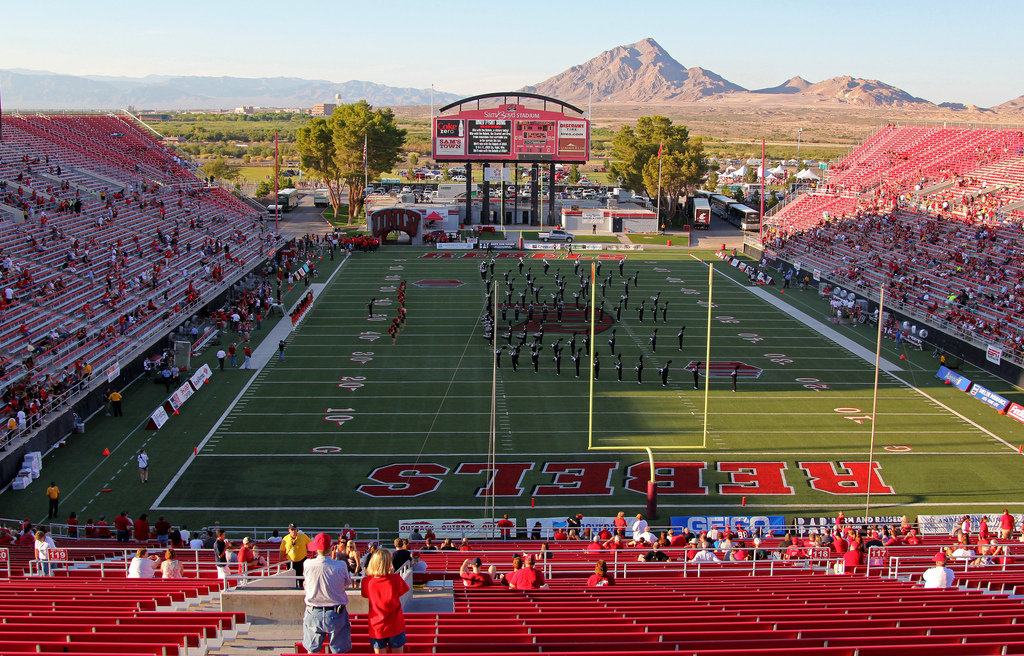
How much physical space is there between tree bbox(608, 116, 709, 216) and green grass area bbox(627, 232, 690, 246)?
18.0ft

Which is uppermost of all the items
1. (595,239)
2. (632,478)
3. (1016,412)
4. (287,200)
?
(287,200)

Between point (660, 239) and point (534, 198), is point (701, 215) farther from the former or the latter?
point (534, 198)

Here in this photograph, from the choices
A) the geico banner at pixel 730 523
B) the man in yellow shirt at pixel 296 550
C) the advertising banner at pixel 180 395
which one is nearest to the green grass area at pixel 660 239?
the advertising banner at pixel 180 395

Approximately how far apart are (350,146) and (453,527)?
48.4 metres

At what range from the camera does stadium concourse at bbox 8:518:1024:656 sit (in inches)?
260

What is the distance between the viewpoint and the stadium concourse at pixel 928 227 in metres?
30.7

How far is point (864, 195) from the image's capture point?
1881 inches

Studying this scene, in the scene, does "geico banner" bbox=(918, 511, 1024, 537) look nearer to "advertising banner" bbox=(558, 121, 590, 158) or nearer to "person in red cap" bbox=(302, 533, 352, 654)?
"person in red cap" bbox=(302, 533, 352, 654)

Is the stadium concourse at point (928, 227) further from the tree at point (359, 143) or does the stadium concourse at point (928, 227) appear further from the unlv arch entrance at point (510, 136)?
the tree at point (359, 143)

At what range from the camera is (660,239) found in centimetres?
5522

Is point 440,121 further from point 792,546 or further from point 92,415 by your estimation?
point 792,546

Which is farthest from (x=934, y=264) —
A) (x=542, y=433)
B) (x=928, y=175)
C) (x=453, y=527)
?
(x=453, y=527)

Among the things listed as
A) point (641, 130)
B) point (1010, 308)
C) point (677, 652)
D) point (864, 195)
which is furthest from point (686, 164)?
point (677, 652)

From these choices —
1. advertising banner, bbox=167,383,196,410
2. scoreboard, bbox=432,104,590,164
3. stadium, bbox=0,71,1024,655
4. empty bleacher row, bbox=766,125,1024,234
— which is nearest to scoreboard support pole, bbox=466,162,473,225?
scoreboard, bbox=432,104,590,164
